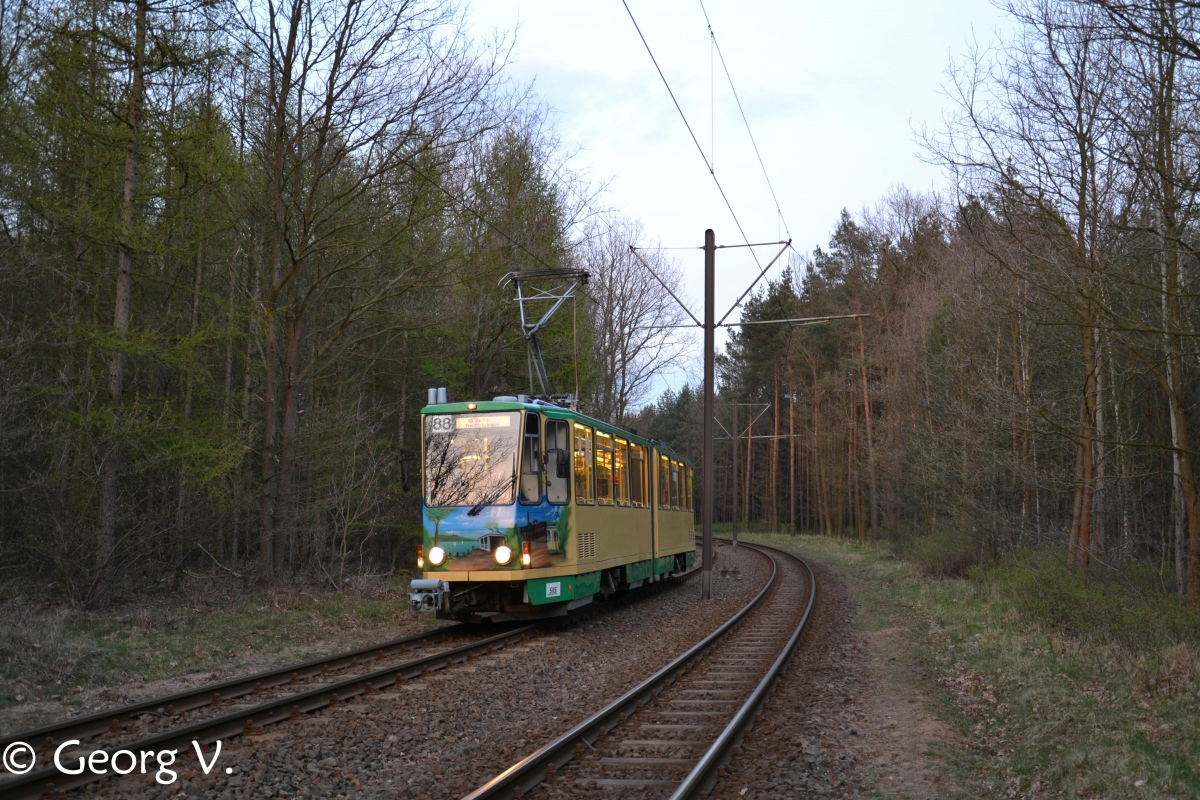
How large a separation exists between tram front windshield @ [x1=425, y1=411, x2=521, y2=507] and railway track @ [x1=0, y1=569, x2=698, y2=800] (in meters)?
2.21

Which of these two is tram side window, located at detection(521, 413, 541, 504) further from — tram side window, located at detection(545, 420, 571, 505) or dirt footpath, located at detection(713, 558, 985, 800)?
dirt footpath, located at detection(713, 558, 985, 800)

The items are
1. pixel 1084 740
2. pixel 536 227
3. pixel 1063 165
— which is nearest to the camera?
pixel 1084 740

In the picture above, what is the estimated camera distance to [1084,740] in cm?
693

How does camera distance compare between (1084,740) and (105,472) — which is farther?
(105,472)

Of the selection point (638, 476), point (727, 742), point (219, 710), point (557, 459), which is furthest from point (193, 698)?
point (638, 476)

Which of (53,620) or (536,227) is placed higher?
(536,227)

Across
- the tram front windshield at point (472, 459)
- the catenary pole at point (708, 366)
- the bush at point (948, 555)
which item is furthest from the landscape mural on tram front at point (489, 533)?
the bush at point (948, 555)

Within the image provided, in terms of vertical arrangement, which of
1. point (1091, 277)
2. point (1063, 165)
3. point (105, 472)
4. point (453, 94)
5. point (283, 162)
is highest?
point (453, 94)

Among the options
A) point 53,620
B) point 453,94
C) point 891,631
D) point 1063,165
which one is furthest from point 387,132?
point 891,631

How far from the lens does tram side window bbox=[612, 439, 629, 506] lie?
616 inches

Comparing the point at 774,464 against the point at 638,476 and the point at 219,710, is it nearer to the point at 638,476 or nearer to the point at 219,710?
the point at 638,476

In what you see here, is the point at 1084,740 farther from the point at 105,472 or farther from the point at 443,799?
the point at 105,472

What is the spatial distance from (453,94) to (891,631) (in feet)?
34.7

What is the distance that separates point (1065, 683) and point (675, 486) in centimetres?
1307
